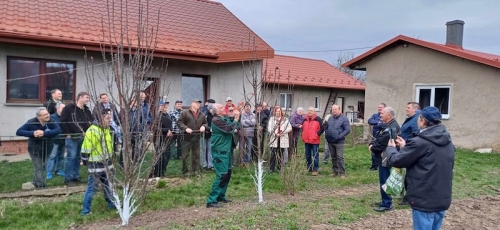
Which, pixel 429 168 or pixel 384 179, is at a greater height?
pixel 429 168

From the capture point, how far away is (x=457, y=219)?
620cm

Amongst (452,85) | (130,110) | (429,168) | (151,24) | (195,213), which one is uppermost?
(151,24)

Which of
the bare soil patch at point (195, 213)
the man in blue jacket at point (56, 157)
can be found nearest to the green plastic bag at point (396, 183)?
the bare soil patch at point (195, 213)

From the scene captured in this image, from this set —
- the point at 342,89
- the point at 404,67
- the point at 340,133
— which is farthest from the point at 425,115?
the point at 342,89

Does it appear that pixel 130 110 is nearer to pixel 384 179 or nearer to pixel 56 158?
pixel 56 158

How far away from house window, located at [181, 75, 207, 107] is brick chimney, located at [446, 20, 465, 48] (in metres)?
12.1

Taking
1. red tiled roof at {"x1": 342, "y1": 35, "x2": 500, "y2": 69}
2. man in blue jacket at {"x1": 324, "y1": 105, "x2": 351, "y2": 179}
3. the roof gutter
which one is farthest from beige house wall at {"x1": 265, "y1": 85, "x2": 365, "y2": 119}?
man in blue jacket at {"x1": 324, "y1": 105, "x2": 351, "y2": 179}

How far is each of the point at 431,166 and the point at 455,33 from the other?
53.5 feet

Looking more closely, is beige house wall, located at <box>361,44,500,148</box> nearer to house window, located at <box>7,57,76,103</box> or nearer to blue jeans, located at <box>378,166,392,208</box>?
blue jeans, located at <box>378,166,392,208</box>

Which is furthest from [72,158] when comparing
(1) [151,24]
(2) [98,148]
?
(1) [151,24]

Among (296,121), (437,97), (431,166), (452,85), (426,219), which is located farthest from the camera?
(437,97)

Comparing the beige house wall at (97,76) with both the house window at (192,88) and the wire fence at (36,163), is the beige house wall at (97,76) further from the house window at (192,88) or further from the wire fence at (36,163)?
the wire fence at (36,163)

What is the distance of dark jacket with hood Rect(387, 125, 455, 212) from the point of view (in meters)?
4.14

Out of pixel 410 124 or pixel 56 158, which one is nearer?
pixel 410 124
